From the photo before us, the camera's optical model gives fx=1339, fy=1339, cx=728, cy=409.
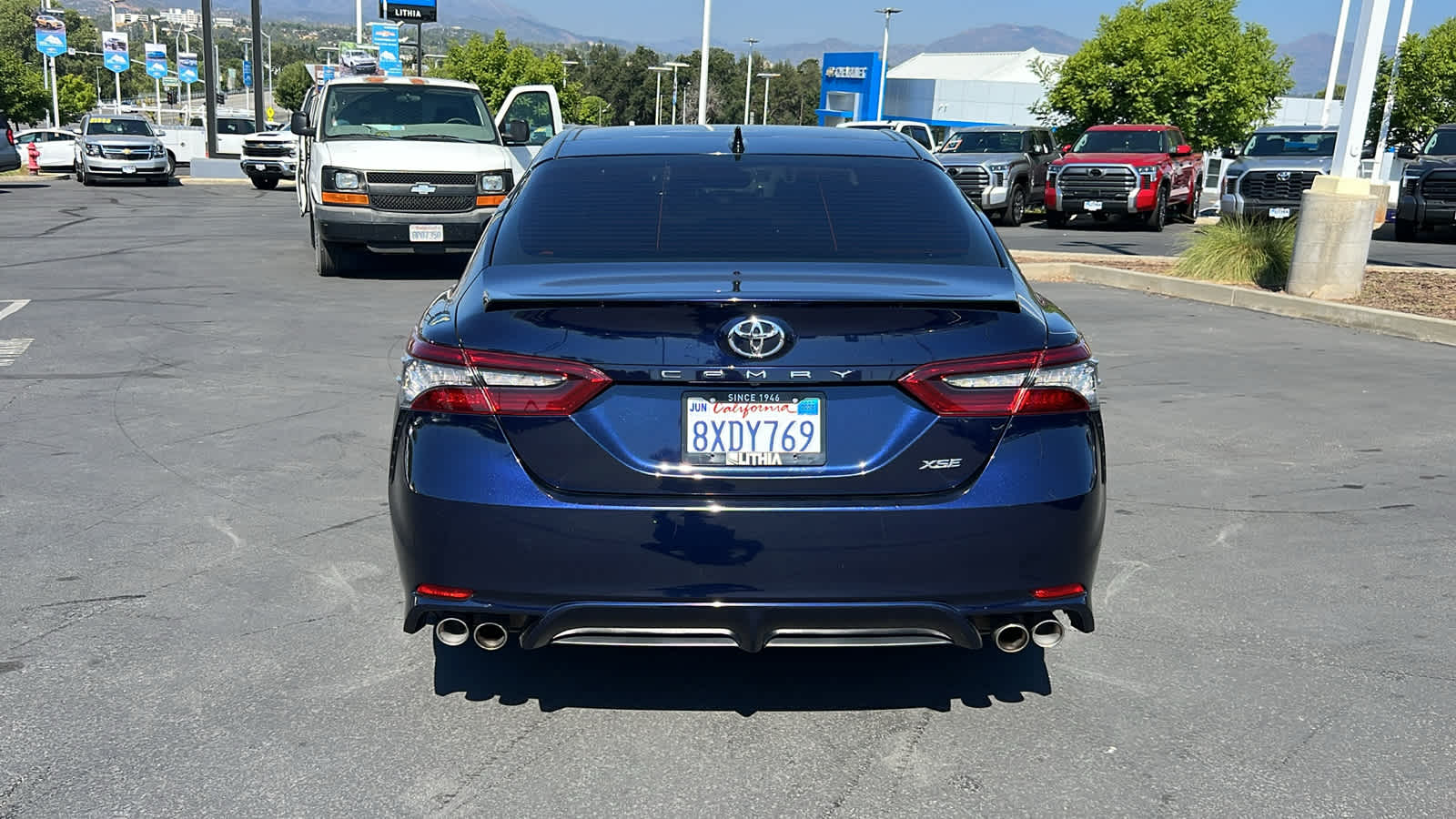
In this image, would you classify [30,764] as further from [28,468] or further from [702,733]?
[28,468]

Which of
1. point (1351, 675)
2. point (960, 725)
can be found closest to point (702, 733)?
point (960, 725)

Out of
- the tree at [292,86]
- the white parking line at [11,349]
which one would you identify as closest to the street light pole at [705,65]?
the white parking line at [11,349]

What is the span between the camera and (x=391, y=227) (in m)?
14.1

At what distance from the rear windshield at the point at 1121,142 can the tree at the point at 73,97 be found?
9462cm

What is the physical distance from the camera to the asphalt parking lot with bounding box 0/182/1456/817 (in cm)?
350

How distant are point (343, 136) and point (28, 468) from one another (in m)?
9.28

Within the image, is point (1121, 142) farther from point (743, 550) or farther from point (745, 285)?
point (743, 550)

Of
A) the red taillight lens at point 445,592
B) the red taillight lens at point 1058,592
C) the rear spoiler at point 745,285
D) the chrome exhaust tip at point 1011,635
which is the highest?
the rear spoiler at point 745,285

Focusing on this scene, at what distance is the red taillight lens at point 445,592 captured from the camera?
3504 mm

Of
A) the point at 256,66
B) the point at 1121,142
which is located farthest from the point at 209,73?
the point at 1121,142

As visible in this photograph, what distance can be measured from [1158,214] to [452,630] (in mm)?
22820

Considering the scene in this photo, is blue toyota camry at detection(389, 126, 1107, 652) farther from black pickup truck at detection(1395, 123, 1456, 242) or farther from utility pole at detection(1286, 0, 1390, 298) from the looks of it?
black pickup truck at detection(1395, 123, 1456, 242)

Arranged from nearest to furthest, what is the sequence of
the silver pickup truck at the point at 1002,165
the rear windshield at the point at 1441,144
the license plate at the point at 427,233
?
the license plate at the point at 427,233 → the rear windshield at the point at 1441,144 → the silver pickup truck at the point at 1002,165

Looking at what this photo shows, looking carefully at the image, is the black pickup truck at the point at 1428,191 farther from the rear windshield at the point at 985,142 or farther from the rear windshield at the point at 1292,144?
the rear windshield at the point at 985,142
